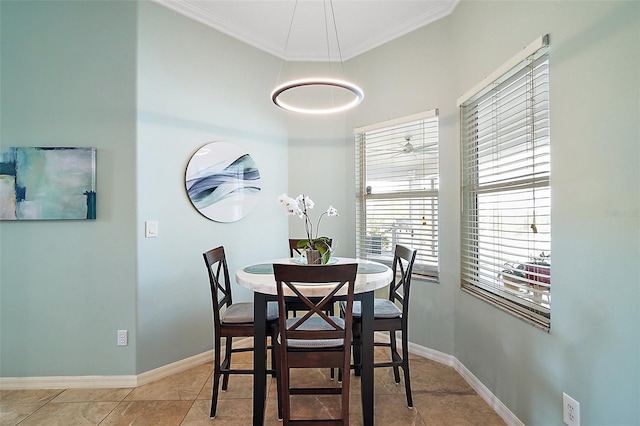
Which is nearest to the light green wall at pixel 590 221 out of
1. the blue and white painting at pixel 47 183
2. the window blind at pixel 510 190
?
the window blind at pixel 510 190

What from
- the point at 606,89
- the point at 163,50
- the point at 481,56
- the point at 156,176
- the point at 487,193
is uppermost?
the point at 163,50

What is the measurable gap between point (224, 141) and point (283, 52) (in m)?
1.15

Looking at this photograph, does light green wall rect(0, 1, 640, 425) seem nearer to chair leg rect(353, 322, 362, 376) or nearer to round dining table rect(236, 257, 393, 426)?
chair leg rect(353, 322, 362, 376)

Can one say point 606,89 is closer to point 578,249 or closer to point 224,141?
point 578,249

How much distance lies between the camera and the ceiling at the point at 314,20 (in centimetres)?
262

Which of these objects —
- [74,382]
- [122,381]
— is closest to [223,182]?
[122,381]

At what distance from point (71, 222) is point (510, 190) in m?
2.88

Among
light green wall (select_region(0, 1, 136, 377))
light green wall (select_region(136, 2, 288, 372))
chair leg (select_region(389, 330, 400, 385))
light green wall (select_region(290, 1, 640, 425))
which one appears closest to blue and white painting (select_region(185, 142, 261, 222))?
light green wall (select_region(136, 2, 288, 372))

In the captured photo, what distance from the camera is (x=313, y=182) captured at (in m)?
3.37

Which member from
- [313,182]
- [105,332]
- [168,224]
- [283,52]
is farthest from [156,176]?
[283,52]

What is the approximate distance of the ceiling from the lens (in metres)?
2.62

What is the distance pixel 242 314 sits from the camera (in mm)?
2078

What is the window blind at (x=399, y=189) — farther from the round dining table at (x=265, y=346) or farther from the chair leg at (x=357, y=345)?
the round dining table at (x=265, y=346)

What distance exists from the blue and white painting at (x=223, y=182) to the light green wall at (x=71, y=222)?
0.48 meters
